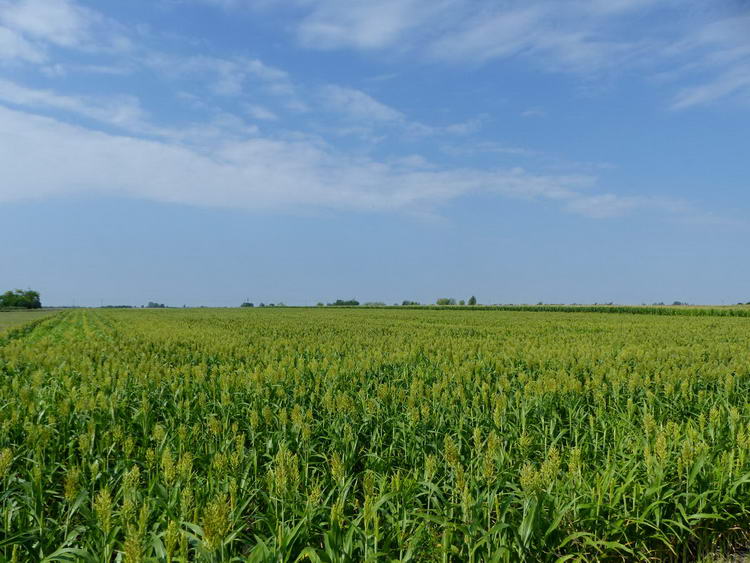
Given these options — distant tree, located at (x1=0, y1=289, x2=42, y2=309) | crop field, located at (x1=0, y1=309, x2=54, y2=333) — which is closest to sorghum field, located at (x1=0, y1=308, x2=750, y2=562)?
crop field, located at (x1=0, y1=309, x2=54, y2=333)

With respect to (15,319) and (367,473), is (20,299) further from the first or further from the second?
(367,473)

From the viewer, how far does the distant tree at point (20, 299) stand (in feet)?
398

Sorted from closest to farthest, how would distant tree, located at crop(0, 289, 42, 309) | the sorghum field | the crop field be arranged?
1. the sorghum field
2. the crop field
3. distant tree, located at crop(0, 289, 42, 309)

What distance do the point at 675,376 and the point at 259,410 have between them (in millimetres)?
7330

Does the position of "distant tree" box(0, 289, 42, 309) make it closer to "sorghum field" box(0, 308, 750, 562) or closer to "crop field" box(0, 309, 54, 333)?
"crop field" box(0, 309, 54, 333)

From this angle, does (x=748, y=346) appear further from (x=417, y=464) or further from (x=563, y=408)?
(x=417, y=464)

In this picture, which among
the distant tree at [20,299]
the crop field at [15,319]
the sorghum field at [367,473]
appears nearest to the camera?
the sorghum field at [367,473]

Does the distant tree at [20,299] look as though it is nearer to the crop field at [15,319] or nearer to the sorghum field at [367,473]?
the crop field at [15,319]

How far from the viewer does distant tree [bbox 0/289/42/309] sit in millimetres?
121375

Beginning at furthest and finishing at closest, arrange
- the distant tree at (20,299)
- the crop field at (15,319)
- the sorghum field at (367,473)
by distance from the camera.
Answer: the distant tree at (20,299)
the crop field at (15,319)
the sorghum field at (367,473)

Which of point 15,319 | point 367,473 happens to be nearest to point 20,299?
point 15,319

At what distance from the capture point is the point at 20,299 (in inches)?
4815

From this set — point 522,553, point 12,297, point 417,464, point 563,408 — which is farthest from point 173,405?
point 12,297

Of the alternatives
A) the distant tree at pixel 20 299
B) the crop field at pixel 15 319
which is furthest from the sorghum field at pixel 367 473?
the distant tree at pixel 20 299
